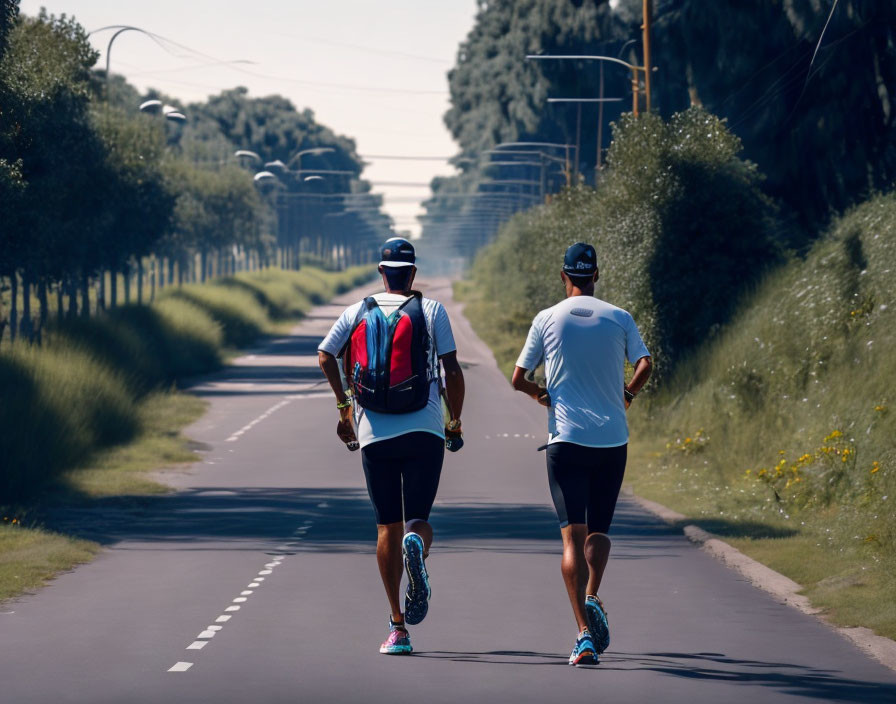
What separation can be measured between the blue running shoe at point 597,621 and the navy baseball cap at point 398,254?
78.2 inches

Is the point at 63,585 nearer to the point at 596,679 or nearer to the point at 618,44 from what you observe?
the point at 596,679

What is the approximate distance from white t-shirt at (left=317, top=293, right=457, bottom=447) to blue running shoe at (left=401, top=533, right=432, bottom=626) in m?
0.55

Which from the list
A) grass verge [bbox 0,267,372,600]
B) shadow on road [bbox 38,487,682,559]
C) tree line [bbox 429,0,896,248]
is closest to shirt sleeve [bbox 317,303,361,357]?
grass verge [bbox 0,267,372,600]

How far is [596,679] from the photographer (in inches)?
380

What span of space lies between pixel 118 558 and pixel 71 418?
10.3 metres

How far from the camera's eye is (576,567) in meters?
9.70

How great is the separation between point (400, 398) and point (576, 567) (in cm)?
124

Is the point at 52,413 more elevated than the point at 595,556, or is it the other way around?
the point at 595,556

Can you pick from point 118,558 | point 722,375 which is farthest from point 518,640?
point 722,375

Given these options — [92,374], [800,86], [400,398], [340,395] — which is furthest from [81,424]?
[800,86]

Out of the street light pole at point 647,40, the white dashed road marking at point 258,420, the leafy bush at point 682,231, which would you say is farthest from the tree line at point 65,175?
the street light pole at point 647,40

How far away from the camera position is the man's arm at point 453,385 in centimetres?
1005

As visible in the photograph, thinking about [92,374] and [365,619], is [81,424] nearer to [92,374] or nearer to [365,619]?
[92,374]

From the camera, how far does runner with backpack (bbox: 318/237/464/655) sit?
9773 mm
